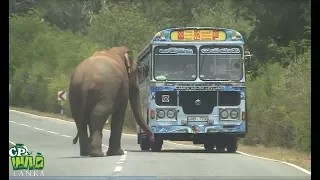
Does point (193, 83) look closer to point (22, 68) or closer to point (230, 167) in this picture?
point (230, 167)

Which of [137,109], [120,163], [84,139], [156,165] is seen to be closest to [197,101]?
[137,109]

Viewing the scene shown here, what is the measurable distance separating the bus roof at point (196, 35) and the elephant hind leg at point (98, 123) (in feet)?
9.97

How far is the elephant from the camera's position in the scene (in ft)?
70.6

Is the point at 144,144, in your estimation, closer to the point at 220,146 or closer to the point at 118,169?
the point at 220,146

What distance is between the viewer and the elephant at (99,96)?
21516 millimetres

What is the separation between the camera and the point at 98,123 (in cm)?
2142

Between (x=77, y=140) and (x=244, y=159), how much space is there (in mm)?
4608

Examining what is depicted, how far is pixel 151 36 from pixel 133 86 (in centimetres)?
670

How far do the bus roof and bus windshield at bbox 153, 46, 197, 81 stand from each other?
0.26m

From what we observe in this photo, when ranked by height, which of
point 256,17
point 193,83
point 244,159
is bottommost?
point 244,159

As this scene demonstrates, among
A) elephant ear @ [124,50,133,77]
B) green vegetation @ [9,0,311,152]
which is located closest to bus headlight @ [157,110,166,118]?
elephant ear @ [124,50,133,77]

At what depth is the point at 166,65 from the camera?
2370 centimetres

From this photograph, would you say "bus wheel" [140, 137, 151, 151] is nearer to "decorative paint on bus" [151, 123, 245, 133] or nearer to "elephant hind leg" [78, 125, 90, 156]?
"decorative paint on bus" [151, 123, 245, 133]
